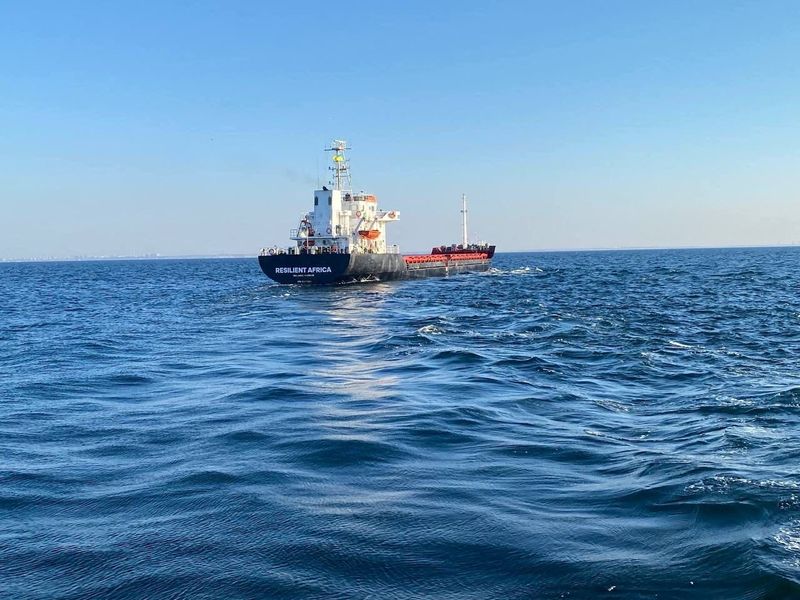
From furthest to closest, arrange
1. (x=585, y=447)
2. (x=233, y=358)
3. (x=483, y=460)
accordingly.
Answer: (x=233, y=358) → (x=585, y=447) → (x=483, y=460)

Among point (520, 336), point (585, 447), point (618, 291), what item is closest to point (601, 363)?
point (520, 336)

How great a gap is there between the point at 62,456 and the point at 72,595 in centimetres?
516

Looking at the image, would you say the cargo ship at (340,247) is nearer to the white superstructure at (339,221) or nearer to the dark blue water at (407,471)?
the white superstructure at (339,221)

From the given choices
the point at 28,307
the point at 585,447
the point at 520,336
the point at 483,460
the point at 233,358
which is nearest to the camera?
the point at 483,460

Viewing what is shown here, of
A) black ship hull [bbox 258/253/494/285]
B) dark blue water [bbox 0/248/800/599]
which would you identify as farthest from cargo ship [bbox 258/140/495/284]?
dark blue water [bbox 0/248/800/599]

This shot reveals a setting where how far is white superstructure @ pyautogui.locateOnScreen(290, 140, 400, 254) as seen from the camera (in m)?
61.7

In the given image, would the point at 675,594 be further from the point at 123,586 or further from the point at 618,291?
the point at 618,291

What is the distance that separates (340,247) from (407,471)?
2067 inches

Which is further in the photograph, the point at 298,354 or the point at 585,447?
the point at 298,354

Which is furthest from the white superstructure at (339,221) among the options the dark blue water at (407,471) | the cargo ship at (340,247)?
the dark blue water at (407,471)

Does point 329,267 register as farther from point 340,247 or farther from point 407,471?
point 407,471

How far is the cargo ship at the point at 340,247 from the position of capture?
187 feet

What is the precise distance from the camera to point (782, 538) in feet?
23.5

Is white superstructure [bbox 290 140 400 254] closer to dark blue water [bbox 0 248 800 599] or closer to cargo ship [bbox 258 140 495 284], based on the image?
cargo ship [bbox 258 140 495 284]
